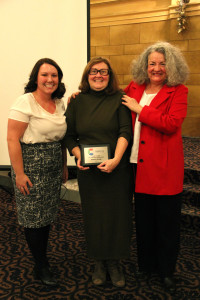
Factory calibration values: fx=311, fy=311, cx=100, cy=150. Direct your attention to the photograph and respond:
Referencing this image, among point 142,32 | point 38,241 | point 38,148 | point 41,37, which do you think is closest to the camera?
point 38,148

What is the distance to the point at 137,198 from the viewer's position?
82.7 inches

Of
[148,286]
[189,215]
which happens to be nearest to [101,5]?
[189,215]

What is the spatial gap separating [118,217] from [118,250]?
23cm

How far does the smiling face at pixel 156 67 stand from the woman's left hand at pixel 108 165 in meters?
0.56

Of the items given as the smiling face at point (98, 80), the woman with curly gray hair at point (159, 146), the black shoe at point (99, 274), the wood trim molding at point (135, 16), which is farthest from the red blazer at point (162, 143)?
the wood trim molding at point (135, 16)

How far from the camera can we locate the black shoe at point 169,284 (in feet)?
6.84


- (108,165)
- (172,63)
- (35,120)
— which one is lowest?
(108,165)

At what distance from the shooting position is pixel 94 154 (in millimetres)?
1878

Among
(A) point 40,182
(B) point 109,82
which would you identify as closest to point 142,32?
(B) point 109,82

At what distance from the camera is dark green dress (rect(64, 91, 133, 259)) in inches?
76.8

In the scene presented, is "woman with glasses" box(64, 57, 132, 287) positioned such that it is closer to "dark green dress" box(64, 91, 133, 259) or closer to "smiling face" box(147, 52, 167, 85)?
"dark green dress" box(64, 91, 133, 259)

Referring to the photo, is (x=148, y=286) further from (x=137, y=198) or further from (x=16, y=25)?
(x=16, y=25)

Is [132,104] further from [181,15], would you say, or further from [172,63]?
[181,15]

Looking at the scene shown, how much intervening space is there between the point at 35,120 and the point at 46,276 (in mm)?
1091
